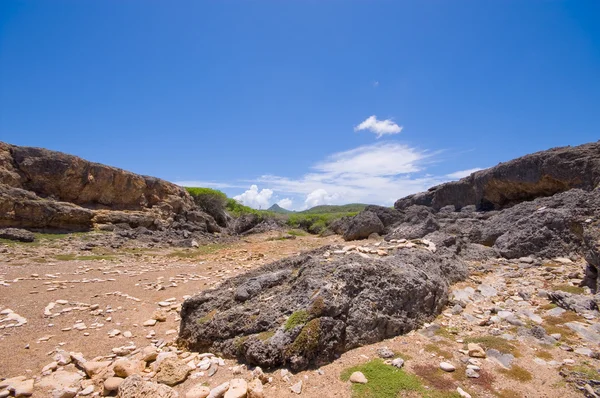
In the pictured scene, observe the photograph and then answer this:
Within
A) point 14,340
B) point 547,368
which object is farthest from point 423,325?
point 14,340

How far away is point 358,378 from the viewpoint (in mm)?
3996

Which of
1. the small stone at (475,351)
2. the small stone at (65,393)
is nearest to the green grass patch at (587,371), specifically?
the small stone at (475,351)

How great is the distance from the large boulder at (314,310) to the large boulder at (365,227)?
1649cm

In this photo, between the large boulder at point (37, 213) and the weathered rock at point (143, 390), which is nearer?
the weathered rock at point (143, 390)

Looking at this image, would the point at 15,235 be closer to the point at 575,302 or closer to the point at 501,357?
the point at 501,357

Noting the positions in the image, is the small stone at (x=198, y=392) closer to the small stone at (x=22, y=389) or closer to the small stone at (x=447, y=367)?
the small stone at (x=22, y=389)

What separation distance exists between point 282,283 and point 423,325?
9.56ft

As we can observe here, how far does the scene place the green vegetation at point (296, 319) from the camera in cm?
474

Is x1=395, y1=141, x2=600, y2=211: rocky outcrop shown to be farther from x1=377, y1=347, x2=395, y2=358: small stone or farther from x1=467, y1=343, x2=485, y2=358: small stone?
x1=377, y1=347, x2=395, y2=358: small stone

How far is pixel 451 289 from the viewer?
7551mm

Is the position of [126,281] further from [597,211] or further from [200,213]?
[200,213]

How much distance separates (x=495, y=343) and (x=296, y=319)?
318 cm

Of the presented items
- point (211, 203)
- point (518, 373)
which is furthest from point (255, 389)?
point (211, 203)

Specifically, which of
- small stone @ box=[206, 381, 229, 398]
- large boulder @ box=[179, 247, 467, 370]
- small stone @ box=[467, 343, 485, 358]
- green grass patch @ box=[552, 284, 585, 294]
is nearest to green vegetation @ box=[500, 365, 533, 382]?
small stone @ box=[467, 343, 485, 358]
